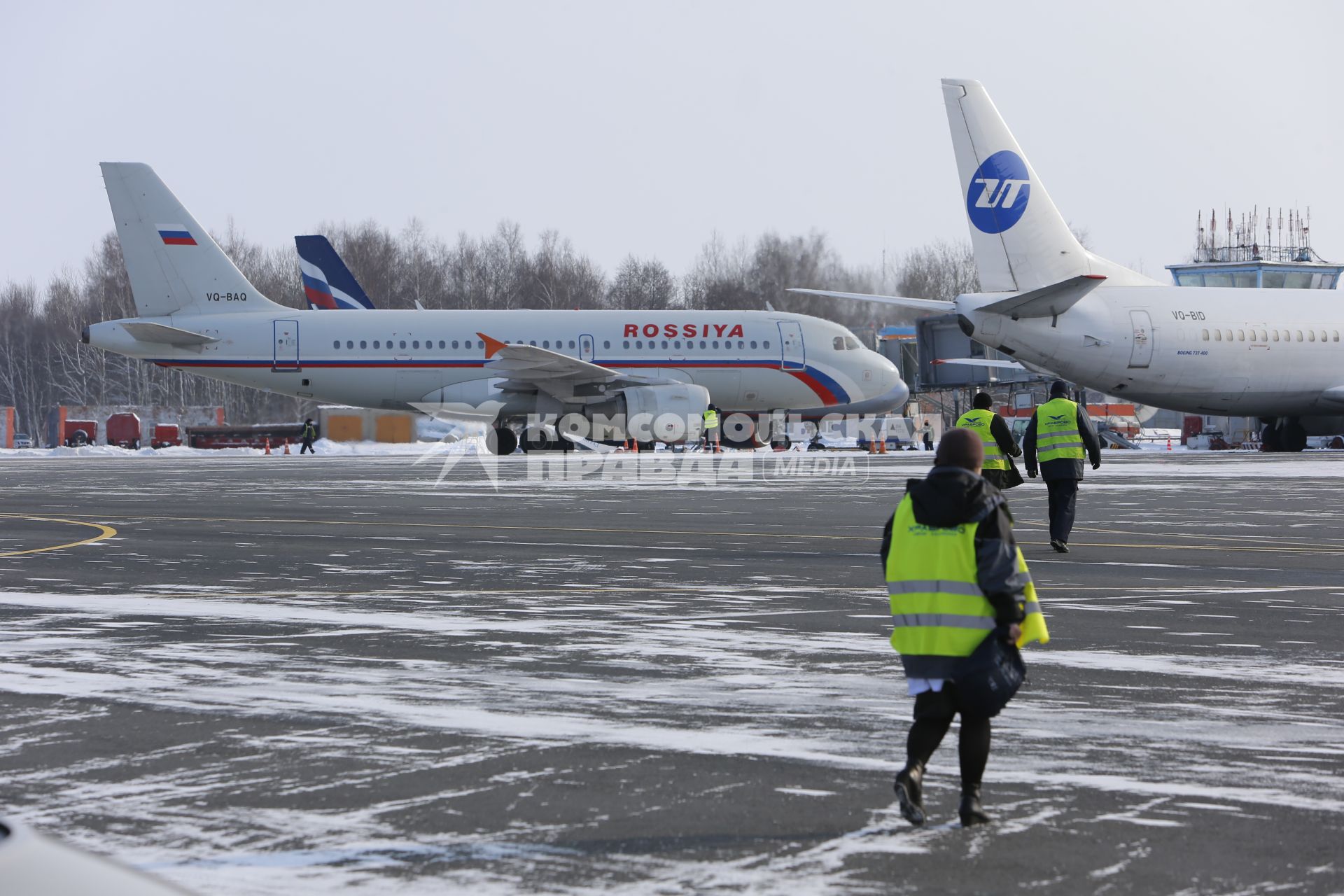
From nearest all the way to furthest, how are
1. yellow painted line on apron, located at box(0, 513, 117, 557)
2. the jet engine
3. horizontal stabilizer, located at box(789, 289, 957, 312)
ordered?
yellow painted line on apron, located at box(0, 513, 117, 557) < horizontal stabilizer, located at box(789, 289, 957, 312) < the jet engine

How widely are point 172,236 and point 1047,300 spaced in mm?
22390

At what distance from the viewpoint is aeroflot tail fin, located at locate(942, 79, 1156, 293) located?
32531 mm

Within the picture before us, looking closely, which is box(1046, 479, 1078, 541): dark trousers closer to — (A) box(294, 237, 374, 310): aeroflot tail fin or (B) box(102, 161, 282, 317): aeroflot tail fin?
(B) box(102, 161, 282, 317): aeroflot tail fin

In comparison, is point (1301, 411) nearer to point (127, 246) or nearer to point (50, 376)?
point (127, 246)

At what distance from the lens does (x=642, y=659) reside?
8492 mm

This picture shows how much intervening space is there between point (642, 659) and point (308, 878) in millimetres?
4096

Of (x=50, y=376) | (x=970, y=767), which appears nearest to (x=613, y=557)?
(x=970, y=767)

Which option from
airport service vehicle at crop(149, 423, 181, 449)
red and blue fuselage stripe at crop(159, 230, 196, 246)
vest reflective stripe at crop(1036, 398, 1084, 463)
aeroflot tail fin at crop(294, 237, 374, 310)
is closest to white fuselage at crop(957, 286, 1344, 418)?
vest reflective stripe at crop(1036, 398, 1084, 463)

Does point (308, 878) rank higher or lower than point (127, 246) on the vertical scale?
lower

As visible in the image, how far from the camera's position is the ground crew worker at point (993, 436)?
15.8 meters

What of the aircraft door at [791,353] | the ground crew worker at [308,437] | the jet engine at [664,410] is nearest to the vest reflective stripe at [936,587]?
the jet engine at [664,410]

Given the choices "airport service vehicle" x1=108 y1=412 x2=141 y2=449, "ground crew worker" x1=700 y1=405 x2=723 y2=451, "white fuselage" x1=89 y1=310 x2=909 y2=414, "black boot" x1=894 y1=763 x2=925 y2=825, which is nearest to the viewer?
"black boot" x1=894 y1=763 x2=925 y2=825

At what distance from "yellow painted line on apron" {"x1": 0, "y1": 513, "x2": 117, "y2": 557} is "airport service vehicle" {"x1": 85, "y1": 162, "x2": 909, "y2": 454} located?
716 inches

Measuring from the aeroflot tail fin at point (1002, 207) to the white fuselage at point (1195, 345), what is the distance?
35.6 inches
